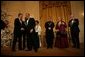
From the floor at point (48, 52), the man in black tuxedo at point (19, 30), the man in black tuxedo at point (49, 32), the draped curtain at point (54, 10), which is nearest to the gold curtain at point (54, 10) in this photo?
the draped curtain at point (54, 10)

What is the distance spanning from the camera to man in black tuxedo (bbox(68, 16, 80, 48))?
10000 millimetres

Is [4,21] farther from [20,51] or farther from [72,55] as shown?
[72,55]

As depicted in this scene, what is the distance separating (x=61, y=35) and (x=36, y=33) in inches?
36.7

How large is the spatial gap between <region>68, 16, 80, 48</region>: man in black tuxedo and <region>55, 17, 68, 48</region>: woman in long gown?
0.84 ft

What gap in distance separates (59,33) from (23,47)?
4.70ft

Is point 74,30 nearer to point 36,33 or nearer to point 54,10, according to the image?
point 54,10

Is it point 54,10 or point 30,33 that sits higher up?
point 54,10

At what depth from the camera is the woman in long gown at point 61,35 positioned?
33.0ft

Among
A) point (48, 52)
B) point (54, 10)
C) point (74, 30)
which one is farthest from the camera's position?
point (54, 10)

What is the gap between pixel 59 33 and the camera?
400 inches

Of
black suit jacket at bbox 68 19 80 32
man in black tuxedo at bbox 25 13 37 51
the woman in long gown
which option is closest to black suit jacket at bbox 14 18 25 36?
man in black tuxedo at bbox 25 13 37 51

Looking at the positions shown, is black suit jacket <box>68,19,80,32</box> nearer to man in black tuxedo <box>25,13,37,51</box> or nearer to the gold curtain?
the gold curtain

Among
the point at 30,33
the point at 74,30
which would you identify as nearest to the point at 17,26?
the point at 30,33

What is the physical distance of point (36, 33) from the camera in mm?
10109
